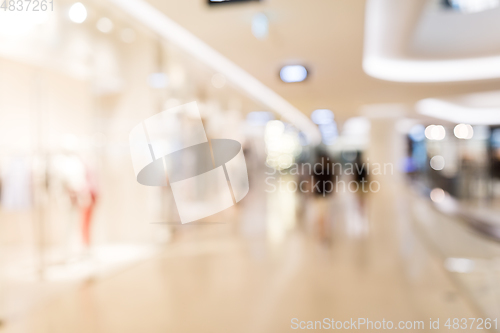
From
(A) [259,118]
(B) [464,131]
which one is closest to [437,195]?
(B) [464,131]

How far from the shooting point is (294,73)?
4922mm

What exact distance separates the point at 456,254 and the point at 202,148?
332 cm

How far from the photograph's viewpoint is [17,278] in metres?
3.45

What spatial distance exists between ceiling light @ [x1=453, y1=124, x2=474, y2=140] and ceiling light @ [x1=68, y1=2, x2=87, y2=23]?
16.0 feet

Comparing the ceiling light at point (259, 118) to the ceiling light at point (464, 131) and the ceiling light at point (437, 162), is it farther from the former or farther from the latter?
the ceiling light at point (464, 131)

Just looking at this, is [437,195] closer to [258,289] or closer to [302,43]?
[302,43]

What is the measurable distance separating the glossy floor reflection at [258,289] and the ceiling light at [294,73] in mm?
1912

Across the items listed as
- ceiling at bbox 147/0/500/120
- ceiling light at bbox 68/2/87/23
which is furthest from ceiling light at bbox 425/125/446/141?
ceiling light at bbox 68/2/87/23

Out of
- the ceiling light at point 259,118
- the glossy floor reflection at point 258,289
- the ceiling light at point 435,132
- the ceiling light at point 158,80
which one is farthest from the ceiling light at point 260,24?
the ceiling light at point 435,132

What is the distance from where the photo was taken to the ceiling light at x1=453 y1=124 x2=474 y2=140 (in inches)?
193

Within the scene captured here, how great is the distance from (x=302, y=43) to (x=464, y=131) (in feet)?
9.98

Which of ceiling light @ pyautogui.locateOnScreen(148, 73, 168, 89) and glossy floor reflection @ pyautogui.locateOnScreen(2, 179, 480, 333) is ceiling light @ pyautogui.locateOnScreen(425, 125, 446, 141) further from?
ceiling light @ pyautogui.locateOnScreen(148, 73, 168, 89)

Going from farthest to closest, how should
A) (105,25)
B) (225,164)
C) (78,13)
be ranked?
(105,25), (225,164), (78,13)

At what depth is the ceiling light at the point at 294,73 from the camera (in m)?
4.85
